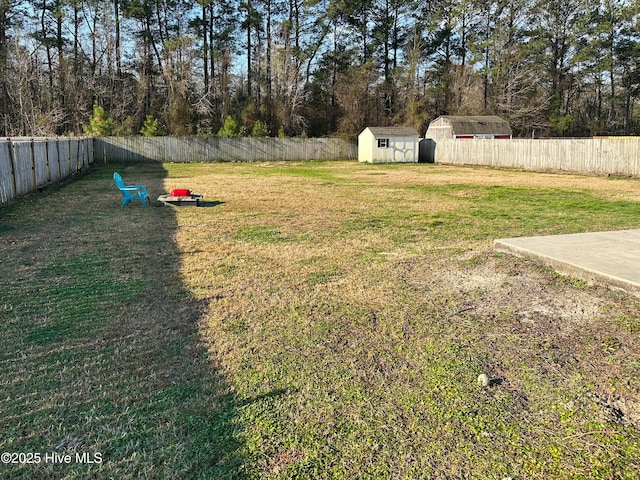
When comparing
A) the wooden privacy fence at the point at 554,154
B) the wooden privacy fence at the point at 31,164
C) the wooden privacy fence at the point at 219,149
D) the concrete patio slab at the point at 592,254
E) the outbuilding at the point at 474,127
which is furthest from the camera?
the outbuilding at the point at 474,127

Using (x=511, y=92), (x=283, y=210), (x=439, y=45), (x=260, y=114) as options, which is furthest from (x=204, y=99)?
(x=283, y=210)

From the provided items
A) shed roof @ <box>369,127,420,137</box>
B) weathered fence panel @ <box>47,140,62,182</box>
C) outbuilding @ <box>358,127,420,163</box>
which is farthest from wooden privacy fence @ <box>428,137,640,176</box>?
weathered fence panel @ <box>47,140,62,182</box>

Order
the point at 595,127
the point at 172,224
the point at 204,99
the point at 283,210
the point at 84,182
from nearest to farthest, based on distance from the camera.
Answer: the point at 172,224 → the point at 283,210 → the point at 84,182 → the point at 204,99 → the point at 595,127

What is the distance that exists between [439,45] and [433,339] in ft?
121

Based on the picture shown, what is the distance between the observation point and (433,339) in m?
3.27

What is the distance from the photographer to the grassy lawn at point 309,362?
209 centimetres

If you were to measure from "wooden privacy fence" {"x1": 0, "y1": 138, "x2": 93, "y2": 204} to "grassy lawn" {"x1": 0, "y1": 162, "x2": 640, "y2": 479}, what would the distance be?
12.7 ft

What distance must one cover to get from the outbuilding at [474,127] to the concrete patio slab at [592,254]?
81.7ft

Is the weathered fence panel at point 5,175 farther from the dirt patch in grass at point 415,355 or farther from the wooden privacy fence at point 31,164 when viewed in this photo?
the dirt patch in grass at point 415,355

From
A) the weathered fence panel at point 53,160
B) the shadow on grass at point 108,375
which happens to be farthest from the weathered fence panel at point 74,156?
the shadow on grass at point 108,375

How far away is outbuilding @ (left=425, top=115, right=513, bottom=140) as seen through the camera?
1166 inches

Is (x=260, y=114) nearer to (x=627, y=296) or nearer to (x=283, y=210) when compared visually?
(x=283, y=210)

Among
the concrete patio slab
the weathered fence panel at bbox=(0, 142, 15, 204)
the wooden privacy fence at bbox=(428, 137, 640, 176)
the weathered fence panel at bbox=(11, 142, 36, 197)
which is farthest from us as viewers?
the wooden privacy fence at bbox=(428, 137, 640, 176)

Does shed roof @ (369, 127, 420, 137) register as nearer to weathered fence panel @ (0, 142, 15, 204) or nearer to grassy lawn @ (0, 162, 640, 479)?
weathered fence panel @ (0, 142, 15, 204)
